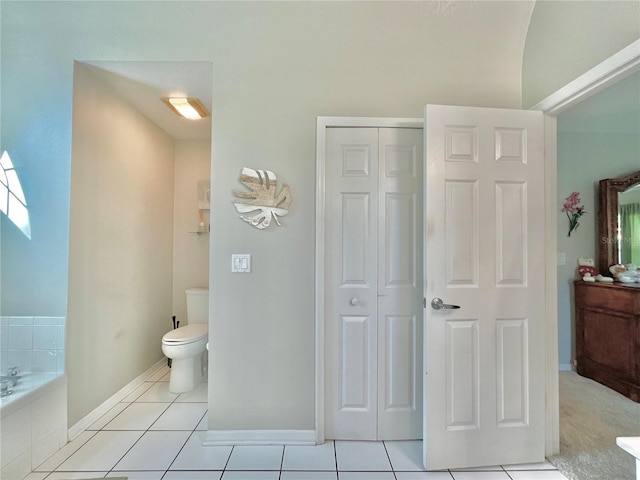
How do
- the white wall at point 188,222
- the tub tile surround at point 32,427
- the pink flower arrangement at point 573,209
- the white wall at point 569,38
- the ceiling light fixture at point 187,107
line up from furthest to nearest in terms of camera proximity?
1. the white wall at point 188,222
2. the pink flower arrangement at point 573,209
3. the ceiling light fixture at point 187,107
4. the tub tile surround at point 32,427
5. the white wall at point 569,38

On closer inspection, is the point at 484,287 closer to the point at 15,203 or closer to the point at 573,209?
the point at 573,209

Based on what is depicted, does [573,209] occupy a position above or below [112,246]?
above

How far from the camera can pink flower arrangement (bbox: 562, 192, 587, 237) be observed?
2.87 m

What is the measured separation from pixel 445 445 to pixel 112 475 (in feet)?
5.92

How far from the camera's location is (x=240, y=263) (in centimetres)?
183

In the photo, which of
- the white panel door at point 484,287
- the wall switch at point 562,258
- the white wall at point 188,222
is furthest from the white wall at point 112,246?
the wall switch at point 562,258

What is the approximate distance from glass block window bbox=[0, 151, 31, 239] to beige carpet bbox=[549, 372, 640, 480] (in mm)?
3514

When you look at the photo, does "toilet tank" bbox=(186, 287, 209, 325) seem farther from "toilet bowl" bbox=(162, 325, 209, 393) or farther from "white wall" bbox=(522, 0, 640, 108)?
"white wall" bbox=(522, 0, 640, 108)

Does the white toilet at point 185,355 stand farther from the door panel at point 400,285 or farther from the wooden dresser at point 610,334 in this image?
the wooden dresser at point 610,334

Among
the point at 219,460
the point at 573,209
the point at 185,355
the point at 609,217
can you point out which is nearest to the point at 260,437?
the point at 219,460

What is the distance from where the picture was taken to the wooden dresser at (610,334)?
7.57ft

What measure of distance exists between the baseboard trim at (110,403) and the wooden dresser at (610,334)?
4104mm

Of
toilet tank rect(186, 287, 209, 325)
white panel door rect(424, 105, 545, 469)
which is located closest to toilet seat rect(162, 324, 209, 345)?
toilet tank rect(186, 287, 209, 325)

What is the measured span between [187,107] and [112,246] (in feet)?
4.11
